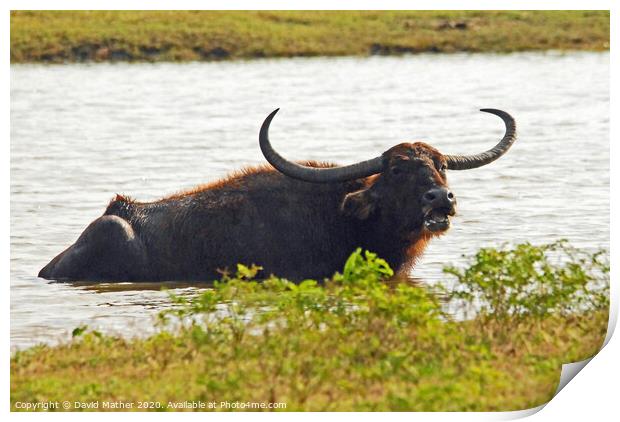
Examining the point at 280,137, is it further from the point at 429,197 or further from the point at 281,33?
the point at 429,197

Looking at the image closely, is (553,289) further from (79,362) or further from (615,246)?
(79,362)

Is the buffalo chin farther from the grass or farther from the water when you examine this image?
the grass

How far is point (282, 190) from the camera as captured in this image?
1055cm

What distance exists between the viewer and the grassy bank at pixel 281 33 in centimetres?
1004

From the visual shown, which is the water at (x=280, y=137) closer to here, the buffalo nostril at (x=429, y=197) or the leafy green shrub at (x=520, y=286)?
the buffalo nostril at (x=429, y=197)

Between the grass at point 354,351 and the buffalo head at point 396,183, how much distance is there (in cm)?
129

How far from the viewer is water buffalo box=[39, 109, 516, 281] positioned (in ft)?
33.8

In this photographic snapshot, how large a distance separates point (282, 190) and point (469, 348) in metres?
3.12

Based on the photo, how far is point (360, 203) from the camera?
10305 millimetres

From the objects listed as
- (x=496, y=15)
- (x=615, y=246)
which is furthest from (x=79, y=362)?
(x=496, y=15)

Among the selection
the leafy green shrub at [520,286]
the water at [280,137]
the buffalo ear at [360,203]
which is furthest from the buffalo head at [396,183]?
the leafy green shrub at [520,286]

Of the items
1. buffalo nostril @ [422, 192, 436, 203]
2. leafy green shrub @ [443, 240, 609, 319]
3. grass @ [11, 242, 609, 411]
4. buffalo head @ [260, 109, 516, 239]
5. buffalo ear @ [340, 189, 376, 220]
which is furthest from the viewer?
buffalo ear @ [340, 189, 376, 220]

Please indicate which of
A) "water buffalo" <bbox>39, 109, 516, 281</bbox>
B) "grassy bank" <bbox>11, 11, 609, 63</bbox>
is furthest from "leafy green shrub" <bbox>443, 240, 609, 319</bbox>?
"grassy bank" <bbox>11, 11, 609, 63</bbox>

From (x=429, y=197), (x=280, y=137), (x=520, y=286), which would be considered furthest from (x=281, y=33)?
(x=280, y=137)
